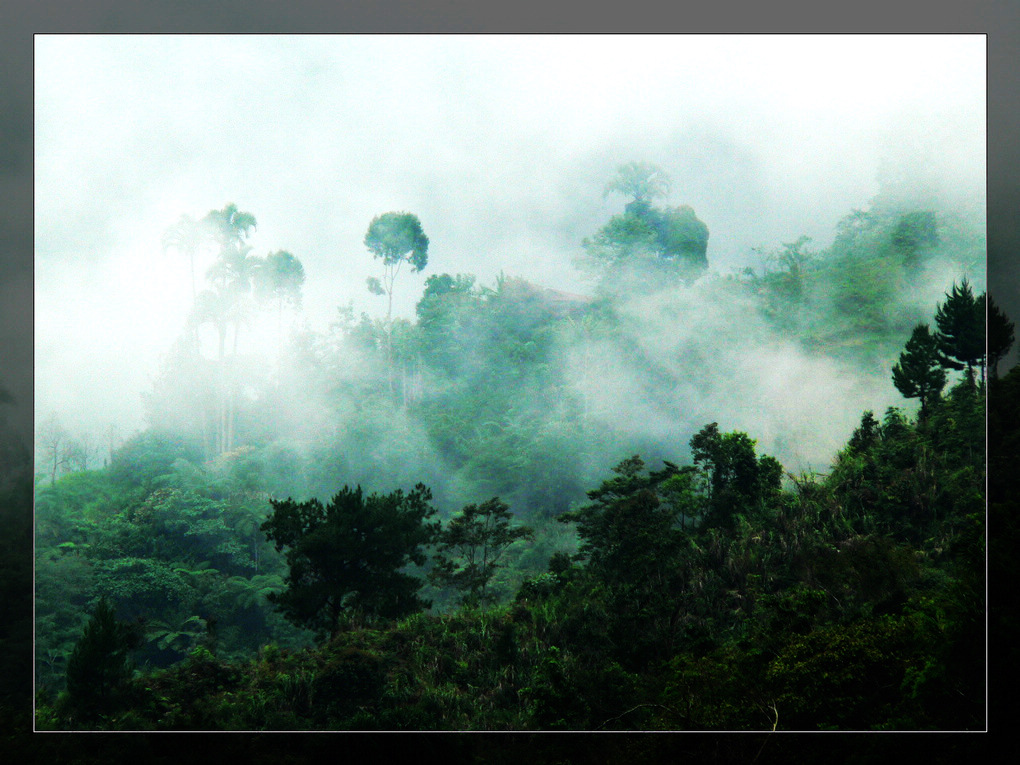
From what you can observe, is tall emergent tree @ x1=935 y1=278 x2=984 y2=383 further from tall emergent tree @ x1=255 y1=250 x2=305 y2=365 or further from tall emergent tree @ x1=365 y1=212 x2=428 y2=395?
tall emergent tree @ x1=255 y1=250 x2=305 y2=365

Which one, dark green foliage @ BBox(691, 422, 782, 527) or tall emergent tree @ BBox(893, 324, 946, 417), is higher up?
tall emergent tree @ BBox(893, 324, 946, 417)

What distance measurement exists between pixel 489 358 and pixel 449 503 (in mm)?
1570

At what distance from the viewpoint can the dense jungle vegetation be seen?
8.45 meters

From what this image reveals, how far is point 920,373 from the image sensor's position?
858cm

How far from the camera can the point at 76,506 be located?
28.2ft

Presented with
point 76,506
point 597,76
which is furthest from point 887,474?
point 76,506

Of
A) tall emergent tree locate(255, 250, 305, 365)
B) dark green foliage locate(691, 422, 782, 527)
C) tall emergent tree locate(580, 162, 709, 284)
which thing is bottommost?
dark green foliage locate(691, 422, 782, 527)

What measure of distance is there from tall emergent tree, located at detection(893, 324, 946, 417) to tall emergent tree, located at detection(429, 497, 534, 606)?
4102 millimetres

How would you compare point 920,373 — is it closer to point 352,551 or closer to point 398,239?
point 398,239

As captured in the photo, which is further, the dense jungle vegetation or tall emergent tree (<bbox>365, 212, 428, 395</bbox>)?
tall emergent tree (<bbox>365, 212, 428, 395</bbox>)

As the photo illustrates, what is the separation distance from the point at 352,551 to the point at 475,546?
1290 mm

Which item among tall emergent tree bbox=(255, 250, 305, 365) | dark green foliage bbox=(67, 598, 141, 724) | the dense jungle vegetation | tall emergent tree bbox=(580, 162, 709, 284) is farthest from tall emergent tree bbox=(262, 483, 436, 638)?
tall emergent tree bbox=(580, 162, 709, 284)

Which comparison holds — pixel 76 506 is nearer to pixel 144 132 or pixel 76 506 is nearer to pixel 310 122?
pixel 144 132

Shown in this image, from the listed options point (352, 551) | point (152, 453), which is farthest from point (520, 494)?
point (152, 453)
